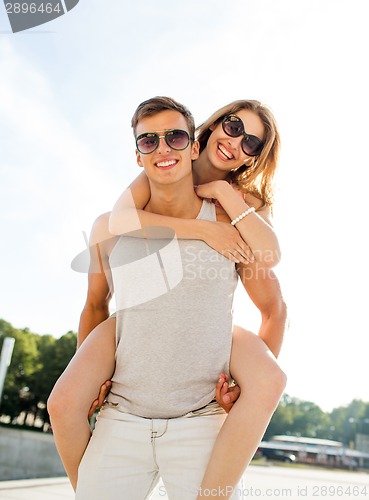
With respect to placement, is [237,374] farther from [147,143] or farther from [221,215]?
[147,143]

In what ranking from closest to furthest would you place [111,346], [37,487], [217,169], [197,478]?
[197,478]
[111,346]
[217,169]
[37,487]

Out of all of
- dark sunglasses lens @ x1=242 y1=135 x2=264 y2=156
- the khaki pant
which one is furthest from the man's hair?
the khaki pant

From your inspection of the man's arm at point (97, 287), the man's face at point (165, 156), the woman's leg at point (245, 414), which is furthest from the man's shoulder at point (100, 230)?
the woman's leg at point (245, 414)

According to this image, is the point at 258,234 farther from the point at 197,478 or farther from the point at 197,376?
the point at 197,478

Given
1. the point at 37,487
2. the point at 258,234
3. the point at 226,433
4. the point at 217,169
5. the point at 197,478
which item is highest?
the point at 217,169

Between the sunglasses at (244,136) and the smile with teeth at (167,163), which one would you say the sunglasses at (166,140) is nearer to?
the smile with teeth at (167,163)

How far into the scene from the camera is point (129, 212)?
233 centimetres

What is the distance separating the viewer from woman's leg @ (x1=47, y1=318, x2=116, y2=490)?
76.9 inches

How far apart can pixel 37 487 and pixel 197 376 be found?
26.5ft

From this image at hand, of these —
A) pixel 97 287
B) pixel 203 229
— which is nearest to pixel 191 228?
pixel 203 229

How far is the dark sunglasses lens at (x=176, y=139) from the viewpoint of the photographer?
2.25 meters

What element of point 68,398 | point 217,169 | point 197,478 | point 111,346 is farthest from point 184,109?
point 197,478

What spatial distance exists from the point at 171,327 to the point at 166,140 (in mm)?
773

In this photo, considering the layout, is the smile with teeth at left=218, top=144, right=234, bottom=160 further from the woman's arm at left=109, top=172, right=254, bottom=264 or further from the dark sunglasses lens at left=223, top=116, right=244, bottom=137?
Result: the woman's arm at left=109, top=172, right=254, bottom=264
